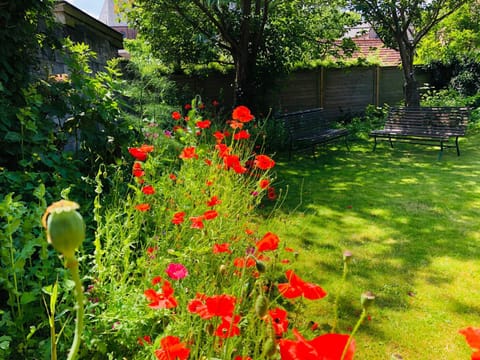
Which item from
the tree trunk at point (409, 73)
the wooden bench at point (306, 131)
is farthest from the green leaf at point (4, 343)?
the tree trunk at point (409, 73)

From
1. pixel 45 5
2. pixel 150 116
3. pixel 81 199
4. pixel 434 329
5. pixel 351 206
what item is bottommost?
pixel 434 329

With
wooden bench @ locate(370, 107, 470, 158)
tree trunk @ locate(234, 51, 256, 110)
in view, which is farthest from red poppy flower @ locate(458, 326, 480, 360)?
tree trunk @ locate(234, 51, 256, 110)

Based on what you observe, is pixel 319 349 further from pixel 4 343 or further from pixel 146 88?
pixel 146 88

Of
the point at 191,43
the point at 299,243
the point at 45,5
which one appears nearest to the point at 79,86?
the point at 45,5

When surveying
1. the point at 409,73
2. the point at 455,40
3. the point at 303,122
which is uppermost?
the point at 455,40

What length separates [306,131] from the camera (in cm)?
730

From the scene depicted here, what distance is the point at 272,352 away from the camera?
0.70 meters

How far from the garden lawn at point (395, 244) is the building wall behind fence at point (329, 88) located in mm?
4216

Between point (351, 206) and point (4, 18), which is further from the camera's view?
point (351, 206)

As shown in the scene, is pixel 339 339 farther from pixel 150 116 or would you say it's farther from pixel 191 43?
pixel 191 43

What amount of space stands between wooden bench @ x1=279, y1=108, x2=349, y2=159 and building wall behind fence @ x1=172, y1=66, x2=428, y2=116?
1.99 m

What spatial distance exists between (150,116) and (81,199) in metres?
3.20

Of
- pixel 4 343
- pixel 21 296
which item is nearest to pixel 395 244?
pixel 21 296

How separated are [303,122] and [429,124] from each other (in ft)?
7.52
